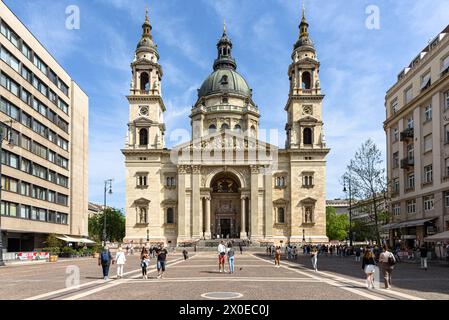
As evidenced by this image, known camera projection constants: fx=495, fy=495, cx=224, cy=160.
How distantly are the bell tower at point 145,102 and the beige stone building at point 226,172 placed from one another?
0.16 metres

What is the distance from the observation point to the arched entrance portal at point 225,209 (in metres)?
84.7

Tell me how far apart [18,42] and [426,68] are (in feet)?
135

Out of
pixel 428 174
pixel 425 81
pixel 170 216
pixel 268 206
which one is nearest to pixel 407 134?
pixel 428 174

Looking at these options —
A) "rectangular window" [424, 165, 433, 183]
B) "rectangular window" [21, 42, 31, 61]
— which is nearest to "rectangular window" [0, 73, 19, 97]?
"rectangular window" [21, 42, 31, 61]

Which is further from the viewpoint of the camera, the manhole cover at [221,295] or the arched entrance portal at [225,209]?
the arched entrance portal at [225,209]

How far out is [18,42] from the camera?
51.8 m

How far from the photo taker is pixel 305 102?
267 ft

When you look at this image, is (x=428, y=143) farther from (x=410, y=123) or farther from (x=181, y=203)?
(x=181, y=203)

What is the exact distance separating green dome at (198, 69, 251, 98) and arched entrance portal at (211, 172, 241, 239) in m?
20.7

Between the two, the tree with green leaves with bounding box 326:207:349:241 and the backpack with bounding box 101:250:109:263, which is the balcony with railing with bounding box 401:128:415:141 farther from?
the tree with green leaves with bounding box 326:207:349:241

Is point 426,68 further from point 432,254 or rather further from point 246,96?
point 246,96

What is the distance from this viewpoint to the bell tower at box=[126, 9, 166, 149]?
80.7 metres

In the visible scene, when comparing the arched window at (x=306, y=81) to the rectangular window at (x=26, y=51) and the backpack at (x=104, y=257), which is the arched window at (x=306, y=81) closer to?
the rectangular window at (x=26, y=51)

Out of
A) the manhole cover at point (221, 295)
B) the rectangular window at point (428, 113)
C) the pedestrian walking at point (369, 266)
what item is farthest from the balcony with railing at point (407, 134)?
the manhole cover at point (221, 295)
